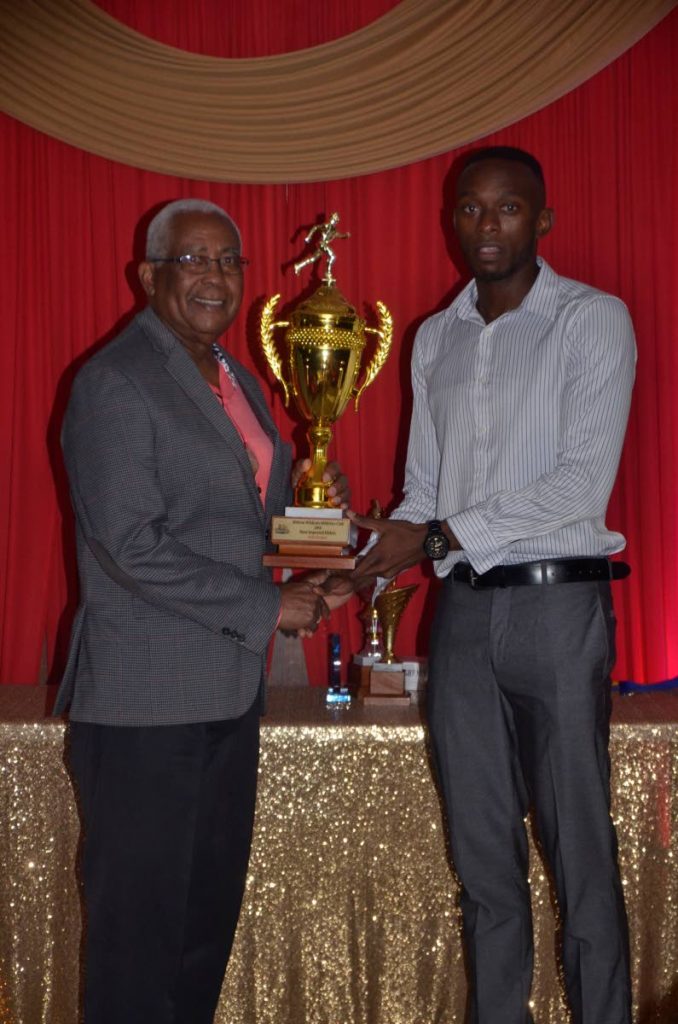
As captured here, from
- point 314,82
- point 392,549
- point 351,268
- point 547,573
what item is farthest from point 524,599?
point 314,82

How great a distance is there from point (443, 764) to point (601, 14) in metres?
2.48

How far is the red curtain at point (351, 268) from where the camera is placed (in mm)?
3654

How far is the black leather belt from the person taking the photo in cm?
214

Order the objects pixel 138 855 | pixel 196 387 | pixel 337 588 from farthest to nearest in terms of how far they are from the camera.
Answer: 1. pixel 337 588
2. pixel 196 387
3. pixel 138 855

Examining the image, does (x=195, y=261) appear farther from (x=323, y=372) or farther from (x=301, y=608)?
(x=301, y=608)

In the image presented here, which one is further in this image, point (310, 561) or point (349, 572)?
point (349, 572)

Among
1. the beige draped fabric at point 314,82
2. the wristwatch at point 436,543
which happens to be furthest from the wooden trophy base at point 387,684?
the beige draped fabric at point 314,82

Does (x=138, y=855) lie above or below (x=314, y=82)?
below

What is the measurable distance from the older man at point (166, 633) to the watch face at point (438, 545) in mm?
290

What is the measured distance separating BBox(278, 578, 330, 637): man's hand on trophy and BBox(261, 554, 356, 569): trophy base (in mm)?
43

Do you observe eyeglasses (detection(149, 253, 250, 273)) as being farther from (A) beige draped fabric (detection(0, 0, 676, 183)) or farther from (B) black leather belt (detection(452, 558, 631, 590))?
(A) beige draped fabric (detection(0, 0, 676, 183))

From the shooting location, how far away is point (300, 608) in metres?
2.10

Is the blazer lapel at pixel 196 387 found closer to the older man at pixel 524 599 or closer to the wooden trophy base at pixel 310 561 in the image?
the wooden trophy base at pixel 310 561

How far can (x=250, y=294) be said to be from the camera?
3.73 m
